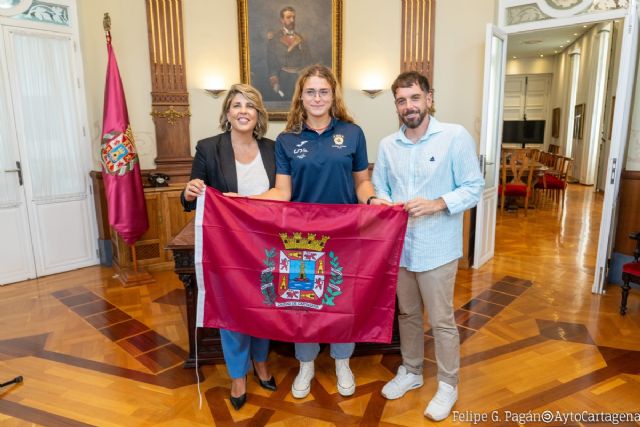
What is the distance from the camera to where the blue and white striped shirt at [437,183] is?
198 cm

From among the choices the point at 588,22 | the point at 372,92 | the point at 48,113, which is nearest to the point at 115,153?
the point at 48,113

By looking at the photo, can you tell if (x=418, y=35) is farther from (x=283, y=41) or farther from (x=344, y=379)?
(x=344, y=379)

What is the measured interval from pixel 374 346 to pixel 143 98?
3.60 m

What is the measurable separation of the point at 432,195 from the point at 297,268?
2.32 ft

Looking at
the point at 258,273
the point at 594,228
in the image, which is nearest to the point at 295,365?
the point at 258,273

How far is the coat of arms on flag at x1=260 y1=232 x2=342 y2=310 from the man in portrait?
3401 mm

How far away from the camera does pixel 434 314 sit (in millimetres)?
2061

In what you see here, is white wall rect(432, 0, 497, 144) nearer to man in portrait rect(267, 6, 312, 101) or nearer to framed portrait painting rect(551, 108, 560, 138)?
man in portrait rect(267, 6, 312, 101)

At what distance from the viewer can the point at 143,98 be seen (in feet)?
15.5

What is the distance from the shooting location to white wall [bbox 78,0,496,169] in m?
4.58

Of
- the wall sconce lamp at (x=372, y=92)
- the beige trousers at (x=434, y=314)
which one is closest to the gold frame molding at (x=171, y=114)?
the wall sconce lamp at (x=372, y=92)

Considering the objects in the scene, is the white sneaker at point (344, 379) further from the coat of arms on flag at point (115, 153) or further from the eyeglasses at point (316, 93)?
the coat of arms on flag at point (115, 153)

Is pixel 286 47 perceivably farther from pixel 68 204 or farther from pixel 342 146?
pixel 342 146

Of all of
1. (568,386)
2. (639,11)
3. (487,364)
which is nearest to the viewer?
(568,386)
